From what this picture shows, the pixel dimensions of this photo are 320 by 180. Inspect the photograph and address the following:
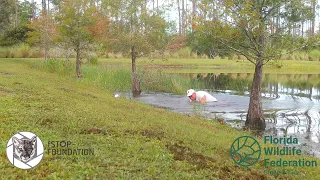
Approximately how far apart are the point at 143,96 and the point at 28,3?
49074 mm

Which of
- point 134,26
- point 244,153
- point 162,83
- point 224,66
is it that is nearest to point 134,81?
point 162,83

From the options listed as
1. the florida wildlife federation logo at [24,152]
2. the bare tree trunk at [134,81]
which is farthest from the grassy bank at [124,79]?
the florida wildlife federation logo at [24,152]

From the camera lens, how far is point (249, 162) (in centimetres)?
548

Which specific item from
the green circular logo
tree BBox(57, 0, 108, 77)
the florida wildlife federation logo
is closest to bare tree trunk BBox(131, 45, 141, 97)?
tree BBox(57, 0, 108, 77)

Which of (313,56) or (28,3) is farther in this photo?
(28,3)

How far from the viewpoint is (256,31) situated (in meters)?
10.1

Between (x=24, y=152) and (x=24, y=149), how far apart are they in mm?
34

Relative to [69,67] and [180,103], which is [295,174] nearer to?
[180,103]

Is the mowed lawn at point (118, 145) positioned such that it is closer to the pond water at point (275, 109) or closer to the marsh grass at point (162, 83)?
the pond water at point (275, 109)

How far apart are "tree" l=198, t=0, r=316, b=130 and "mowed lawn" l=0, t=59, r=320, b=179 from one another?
354cm

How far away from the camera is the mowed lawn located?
4.44m

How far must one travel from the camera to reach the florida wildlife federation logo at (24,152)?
4.24m

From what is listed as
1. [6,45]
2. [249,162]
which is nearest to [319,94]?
[249,162]

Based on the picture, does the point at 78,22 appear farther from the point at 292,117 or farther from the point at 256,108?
the point at 292,117
